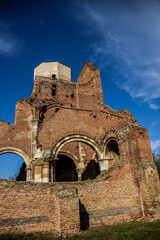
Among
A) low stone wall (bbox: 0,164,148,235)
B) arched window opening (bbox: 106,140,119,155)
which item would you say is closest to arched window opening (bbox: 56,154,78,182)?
arched window opening (bbox: 106,140,119,155)

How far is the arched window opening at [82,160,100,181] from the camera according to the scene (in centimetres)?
1675

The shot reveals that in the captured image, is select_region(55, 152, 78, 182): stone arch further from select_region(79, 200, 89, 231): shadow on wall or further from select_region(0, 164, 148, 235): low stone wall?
select_region(79, 200, 89, 231): shadow on wall

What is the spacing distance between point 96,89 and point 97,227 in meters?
12.0

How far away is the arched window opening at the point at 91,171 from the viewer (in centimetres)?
1675

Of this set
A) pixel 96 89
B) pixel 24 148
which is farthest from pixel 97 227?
pixel 96 89

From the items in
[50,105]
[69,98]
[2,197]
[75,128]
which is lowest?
[2,197]

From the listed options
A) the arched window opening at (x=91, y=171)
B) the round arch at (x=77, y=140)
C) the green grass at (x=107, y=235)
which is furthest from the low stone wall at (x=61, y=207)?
the arched window opening at (x=91, y=171)

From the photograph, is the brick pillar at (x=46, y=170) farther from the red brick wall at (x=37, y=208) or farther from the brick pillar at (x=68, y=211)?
the brick pillar at (x=68, y=211)

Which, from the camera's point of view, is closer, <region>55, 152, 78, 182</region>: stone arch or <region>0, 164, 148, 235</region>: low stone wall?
<region>0, 164, 148, 235</region>: low stone wall

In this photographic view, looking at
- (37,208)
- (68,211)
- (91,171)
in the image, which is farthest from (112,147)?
(37,208)

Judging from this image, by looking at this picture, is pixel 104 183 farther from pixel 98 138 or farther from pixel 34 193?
pixel 98 138

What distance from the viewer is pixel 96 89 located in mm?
17141

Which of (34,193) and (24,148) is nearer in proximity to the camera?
(34,193)

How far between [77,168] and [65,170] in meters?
2.17
